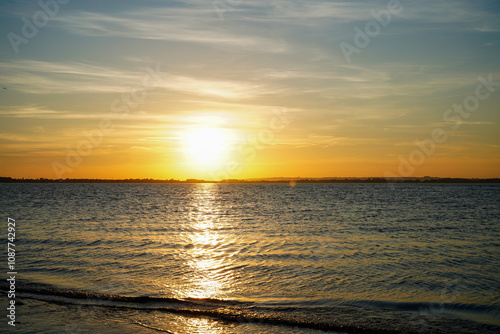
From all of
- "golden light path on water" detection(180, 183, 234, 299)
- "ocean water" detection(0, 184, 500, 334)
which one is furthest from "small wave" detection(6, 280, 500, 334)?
"golden light path on water" detection(180, 183, 234, 299)

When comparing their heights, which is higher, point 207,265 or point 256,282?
point 207,265

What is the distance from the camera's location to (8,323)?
12.0 m

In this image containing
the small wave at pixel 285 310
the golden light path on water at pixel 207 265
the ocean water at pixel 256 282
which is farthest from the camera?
the golden light path on water at pixel 207 265

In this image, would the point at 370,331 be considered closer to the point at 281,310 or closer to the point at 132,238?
the point at 281,310

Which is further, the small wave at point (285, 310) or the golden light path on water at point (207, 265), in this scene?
the golden light path on water at point (207, 265)

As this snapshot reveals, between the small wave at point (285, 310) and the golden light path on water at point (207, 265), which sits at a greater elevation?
the golden light path on water at point (207, 265)

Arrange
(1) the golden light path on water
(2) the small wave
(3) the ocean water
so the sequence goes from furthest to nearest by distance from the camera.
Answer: (1) the golden light path on water, (3) the ocean water, (2) the small wave

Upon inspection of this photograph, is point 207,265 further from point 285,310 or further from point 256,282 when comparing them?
point 285,310

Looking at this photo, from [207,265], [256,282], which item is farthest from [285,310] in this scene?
[207,265]

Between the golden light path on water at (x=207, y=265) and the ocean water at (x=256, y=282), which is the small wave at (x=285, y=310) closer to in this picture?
the ocean water at (x=256, y=282)

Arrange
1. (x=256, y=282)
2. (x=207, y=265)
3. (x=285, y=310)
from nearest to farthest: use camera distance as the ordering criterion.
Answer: (x=285, y=310)
(x=256, y=282)
(x=207, y=265)

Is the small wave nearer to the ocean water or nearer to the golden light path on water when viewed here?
the ocean water

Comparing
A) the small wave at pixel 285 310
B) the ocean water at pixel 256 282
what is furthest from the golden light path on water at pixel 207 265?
the small wave at pixel 285 310

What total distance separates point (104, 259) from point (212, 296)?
33.1ft
